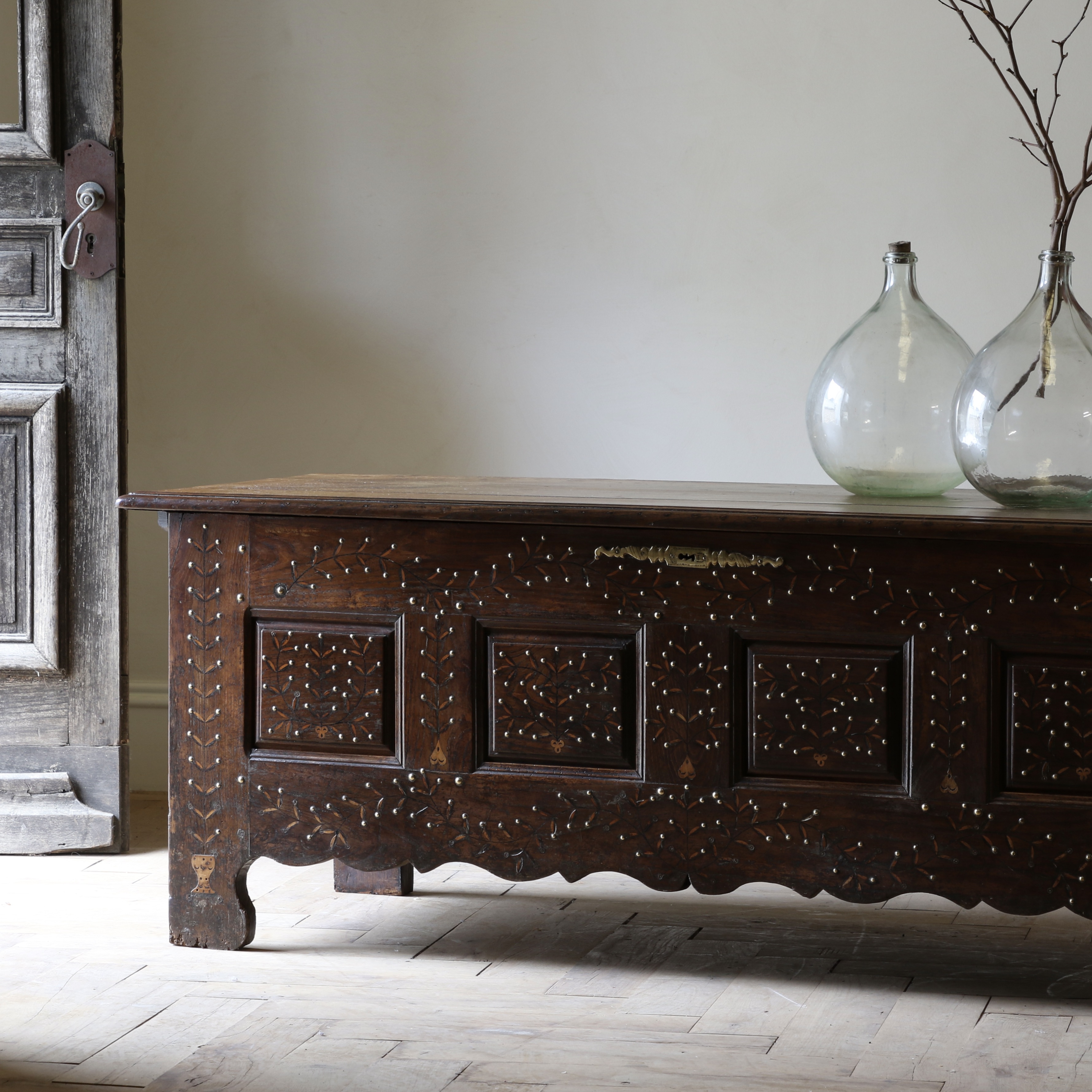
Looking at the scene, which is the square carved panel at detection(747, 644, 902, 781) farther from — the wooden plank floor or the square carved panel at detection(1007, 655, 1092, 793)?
the wooden plank floor

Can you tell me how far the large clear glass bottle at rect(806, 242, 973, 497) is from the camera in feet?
6.37

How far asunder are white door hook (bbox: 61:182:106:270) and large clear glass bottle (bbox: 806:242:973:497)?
4.54ft

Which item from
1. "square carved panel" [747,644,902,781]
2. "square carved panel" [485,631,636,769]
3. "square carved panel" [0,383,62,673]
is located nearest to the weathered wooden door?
"square carved panel" [0,383,62,673]

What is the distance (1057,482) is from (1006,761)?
36 cm

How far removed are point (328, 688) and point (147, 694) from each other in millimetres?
1244

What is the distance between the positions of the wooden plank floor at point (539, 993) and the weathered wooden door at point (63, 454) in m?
0.25

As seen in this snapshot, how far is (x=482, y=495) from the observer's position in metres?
1.95

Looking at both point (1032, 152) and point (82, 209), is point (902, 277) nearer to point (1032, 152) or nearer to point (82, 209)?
point (1032, 152)

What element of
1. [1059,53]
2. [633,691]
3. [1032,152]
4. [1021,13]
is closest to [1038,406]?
[633,691]

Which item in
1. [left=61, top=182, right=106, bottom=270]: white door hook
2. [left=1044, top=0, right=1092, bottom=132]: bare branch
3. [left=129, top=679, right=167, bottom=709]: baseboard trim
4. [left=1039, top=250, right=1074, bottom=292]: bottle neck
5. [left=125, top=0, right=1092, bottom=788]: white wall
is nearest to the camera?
[left=1039, top=250, right=1074, bottom=292]: bottle neck

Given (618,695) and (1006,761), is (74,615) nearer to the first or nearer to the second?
(618,695)

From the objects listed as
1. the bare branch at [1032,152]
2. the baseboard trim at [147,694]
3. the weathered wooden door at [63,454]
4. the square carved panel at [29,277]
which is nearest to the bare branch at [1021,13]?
the bare branch at [1032,152]

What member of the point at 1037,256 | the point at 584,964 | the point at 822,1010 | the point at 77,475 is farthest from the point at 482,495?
the point at 1037,256

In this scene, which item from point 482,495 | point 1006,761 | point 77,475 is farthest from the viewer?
point 77,475
